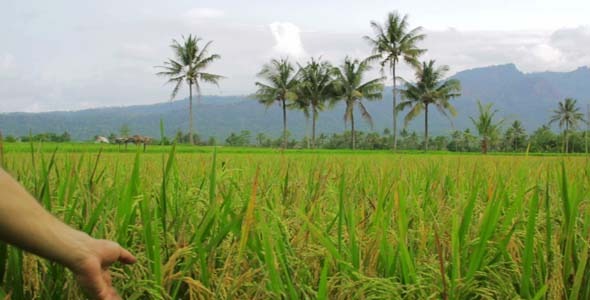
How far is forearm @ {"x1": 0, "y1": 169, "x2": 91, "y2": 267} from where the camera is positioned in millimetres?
645

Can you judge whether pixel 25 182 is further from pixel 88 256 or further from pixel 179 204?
pixel 88 256

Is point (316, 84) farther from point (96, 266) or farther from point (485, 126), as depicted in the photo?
point (96, 266)

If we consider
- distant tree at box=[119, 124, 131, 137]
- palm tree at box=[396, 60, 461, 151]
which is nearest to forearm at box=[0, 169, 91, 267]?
distant tree at box=[119, 124, 131, 137]

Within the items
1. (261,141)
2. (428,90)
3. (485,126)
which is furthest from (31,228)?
(261,141)

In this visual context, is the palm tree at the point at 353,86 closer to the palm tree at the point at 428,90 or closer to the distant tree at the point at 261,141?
the palm tree at the point at 428,90

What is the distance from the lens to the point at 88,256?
739mm

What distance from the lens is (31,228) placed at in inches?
26.2

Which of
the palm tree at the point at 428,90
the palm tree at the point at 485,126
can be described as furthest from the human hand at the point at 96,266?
the palm tree at the point at 428,90

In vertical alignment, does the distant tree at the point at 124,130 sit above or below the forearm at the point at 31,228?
above

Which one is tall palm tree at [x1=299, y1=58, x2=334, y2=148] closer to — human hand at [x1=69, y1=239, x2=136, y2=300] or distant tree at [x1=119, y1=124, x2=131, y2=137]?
distant tree at [x1=119, y1=124, x2=131, y2=137]

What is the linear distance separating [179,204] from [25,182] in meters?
0.90

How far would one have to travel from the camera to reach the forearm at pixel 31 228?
0.65 metres

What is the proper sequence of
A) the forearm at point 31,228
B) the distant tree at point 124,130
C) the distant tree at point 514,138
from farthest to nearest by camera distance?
1. the distant tree at point 514,138
2. the distant tree at point 124,130
3. the forearm at point 31,228

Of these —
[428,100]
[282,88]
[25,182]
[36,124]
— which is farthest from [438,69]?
[36,124]
